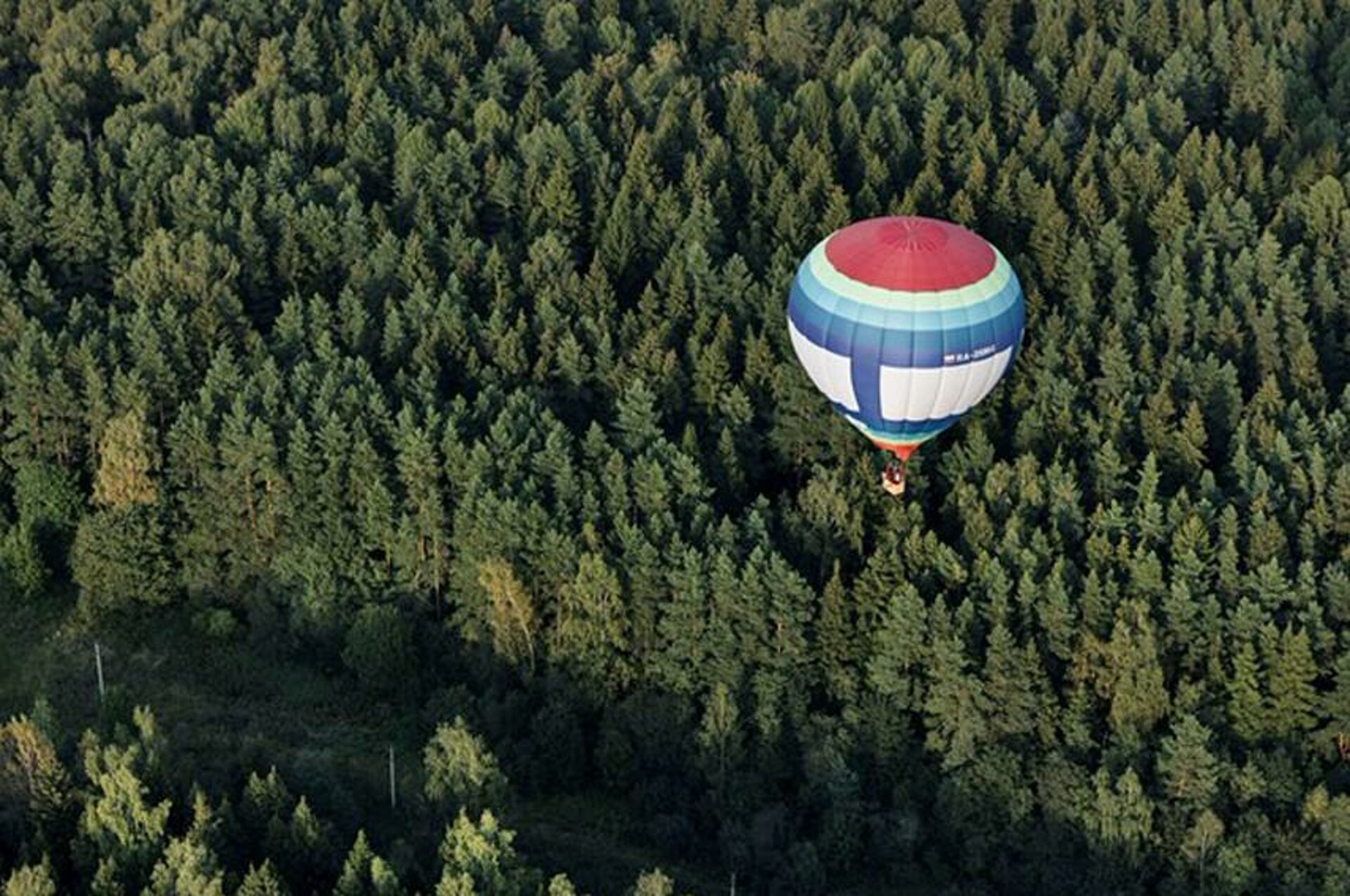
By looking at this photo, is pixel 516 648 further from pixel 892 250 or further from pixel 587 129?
pixel 587 129

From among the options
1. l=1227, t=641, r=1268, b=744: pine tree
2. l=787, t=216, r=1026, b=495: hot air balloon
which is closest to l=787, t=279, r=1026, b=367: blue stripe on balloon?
l=787, t=216, r=1026, b=495: hot air balloon

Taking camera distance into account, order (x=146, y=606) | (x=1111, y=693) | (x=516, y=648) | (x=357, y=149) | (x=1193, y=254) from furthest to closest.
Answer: (x=357, y=149)
(x=1193, y=254)
(x=146, y=606)
(x=516, y=648)
(x=1111, y=693)

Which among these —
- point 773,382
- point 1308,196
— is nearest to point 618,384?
point 773,382

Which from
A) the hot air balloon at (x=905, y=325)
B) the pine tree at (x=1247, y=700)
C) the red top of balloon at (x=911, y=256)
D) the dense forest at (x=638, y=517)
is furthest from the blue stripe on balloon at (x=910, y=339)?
the pine tree at (x=1247, y=700)

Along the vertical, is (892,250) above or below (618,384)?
above

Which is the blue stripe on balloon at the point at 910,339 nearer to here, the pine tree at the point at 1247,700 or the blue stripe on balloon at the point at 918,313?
the blue stripe on balloon at the point at 918,313

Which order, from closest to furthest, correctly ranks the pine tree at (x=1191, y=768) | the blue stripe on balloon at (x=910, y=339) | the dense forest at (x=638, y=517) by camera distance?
the pine tree at (x=1191, y=768) < the dense forest at (x=638, y=517) < the blue stripe on balloon at (x=910, y=339)
